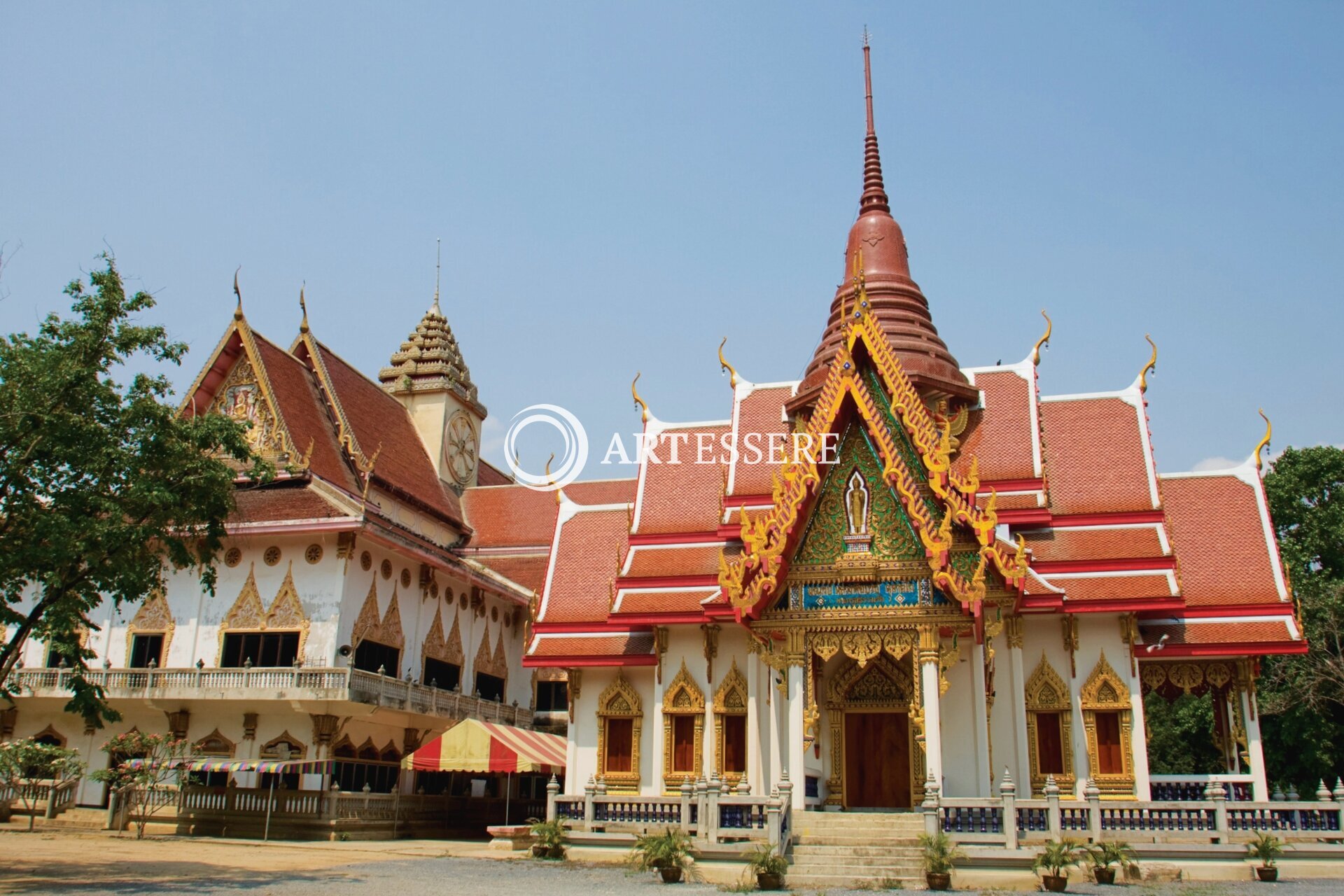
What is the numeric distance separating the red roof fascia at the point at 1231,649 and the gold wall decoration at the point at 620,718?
7.75 meters

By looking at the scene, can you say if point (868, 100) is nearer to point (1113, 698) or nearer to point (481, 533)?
point (1113, 698)

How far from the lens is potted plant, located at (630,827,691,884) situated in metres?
12.3

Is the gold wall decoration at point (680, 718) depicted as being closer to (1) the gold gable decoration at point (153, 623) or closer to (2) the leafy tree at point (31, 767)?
(1) the gold gable decoration at point (153, 623)

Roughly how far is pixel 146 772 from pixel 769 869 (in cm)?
1255

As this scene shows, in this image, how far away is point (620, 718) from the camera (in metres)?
18.1

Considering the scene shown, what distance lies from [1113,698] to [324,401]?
19232 millimetres

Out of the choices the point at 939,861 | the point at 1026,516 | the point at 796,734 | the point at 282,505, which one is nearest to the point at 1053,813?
the point at 939,861

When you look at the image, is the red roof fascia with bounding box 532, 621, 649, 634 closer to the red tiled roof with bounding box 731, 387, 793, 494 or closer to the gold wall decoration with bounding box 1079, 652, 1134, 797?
the red tiled roof with bounding box 731, 387, 793, 494

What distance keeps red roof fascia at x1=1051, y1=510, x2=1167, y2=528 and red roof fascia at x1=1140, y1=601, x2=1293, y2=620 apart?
136cm

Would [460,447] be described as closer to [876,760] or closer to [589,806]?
[589,806]

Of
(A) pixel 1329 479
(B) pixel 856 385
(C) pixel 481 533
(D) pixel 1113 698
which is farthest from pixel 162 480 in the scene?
(A) pixel 1329 479

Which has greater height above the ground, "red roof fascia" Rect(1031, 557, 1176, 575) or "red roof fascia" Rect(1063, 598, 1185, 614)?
"red roof fascia" Rect(1031, 557, 1176, 575)

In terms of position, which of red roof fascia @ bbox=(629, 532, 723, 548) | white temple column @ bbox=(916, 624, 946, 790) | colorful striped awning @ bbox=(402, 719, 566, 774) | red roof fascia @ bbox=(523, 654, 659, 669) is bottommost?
colorful striped awning @ bbox=(402, 719, 566, 774)

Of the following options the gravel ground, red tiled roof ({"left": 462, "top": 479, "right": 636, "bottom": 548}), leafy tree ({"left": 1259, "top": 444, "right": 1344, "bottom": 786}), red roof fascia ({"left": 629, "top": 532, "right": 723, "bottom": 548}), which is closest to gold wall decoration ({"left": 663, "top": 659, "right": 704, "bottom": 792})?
red roof fascia ({"left": 629, "top": 532, "right": 723, "bottom": 548})
